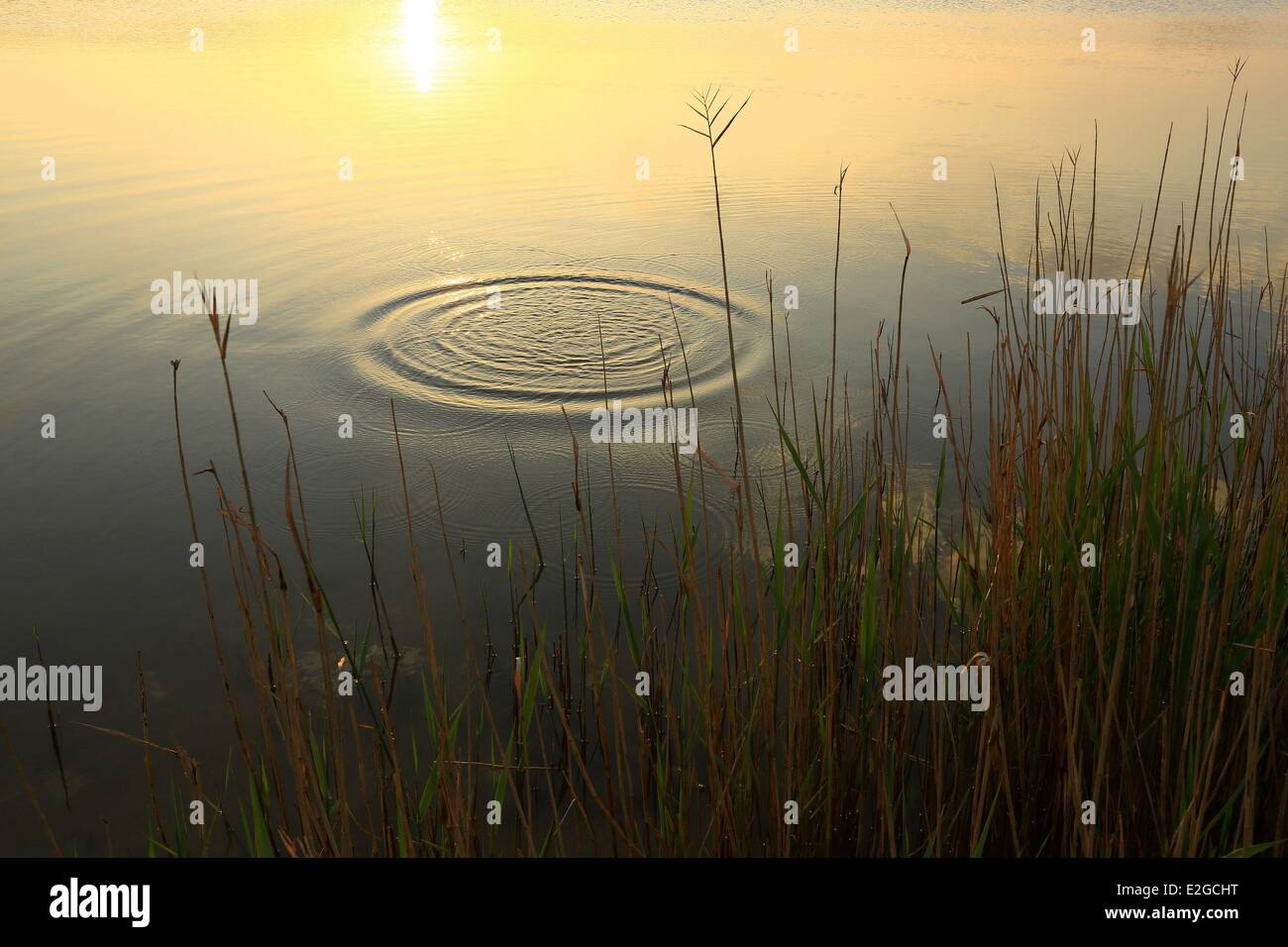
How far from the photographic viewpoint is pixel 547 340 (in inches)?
158

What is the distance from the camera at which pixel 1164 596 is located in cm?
170

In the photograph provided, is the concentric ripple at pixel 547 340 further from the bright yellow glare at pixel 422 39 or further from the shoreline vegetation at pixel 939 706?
the bright yellow glare at pixel 422 39

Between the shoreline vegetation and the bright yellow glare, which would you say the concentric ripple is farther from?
the bright yellow glare

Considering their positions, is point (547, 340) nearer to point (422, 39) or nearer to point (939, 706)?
→ point (939, 706)

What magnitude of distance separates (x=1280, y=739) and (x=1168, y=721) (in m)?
0.26

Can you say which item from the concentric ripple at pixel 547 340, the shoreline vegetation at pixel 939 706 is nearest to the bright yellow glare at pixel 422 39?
the concentric ripple at pixel 547 340

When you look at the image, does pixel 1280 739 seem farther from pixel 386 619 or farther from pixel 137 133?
pixel 137 133

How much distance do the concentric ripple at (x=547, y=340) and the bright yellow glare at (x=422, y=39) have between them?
16.7ft

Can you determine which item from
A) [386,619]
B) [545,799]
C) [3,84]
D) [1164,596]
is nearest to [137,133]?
[3,84]

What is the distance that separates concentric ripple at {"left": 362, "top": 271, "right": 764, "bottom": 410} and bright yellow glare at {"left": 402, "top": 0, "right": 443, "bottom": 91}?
5.08 m

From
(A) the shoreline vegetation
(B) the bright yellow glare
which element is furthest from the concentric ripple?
(B) the bright yellow glare

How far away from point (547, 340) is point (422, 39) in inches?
338

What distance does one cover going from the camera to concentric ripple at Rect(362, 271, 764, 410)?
144 inches

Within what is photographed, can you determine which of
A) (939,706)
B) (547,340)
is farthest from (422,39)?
(939,706)
